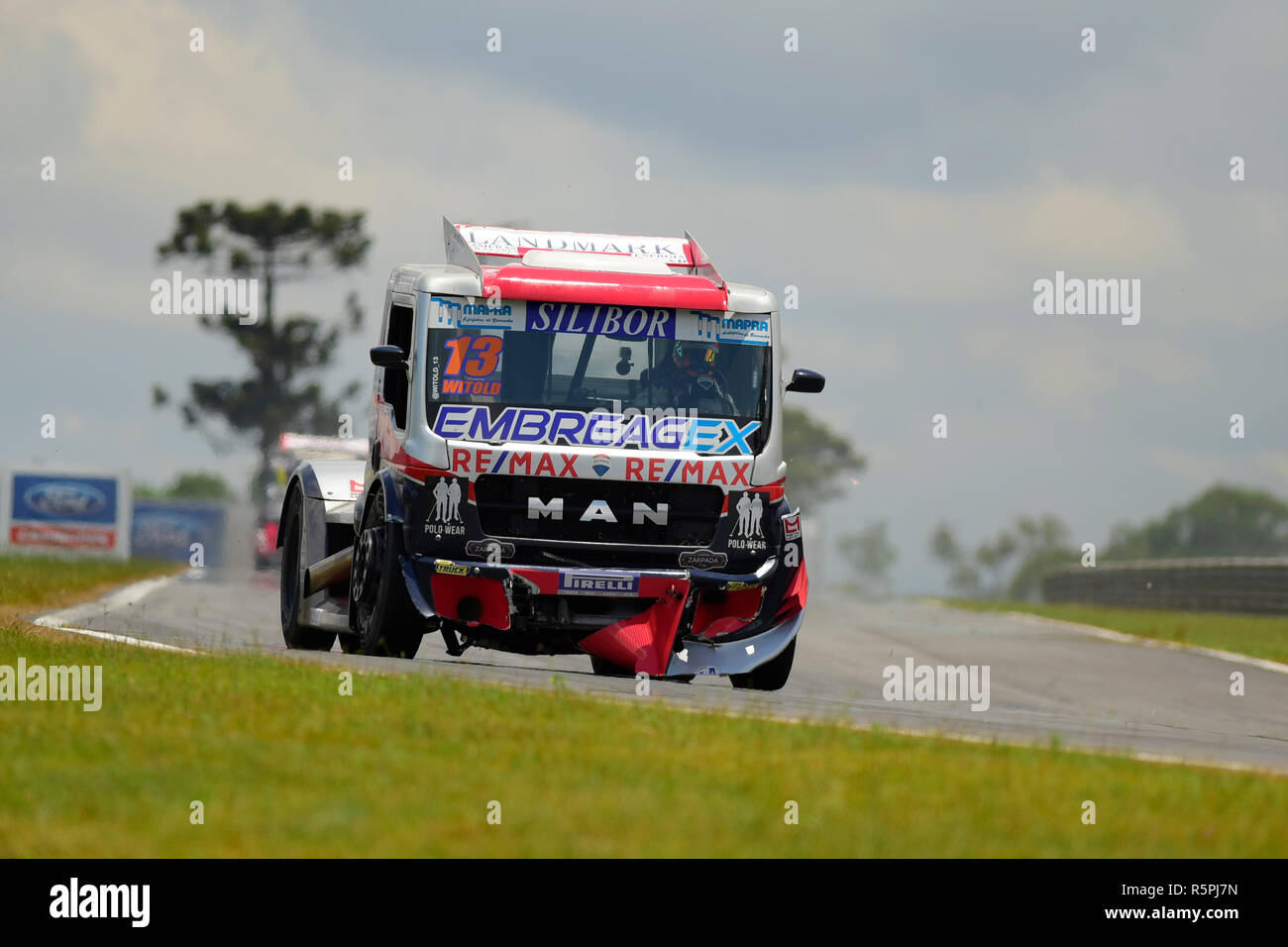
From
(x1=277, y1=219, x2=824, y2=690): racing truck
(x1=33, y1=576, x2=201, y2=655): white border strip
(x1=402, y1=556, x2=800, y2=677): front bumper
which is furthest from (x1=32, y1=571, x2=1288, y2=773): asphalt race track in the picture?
(x1=277, y1=219, x2=824, y2=690): racing truck

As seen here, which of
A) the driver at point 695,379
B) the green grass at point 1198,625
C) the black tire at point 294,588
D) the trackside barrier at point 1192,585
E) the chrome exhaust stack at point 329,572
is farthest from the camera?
the trackside barrier at point 1192,585

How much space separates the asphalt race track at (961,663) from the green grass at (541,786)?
1.29 metres

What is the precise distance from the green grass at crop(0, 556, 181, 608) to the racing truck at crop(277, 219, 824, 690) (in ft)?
27.4

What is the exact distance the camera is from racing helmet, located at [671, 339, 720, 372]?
1222cm

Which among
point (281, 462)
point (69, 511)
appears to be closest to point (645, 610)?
point (281, 462)

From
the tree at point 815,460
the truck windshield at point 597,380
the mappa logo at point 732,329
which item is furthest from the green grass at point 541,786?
A: the tree at point 815,460

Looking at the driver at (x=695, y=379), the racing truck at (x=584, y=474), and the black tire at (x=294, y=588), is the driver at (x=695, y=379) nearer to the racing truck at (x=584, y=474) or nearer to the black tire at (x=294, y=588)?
the racing truck at (x=584, y=474)

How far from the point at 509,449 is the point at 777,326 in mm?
2124

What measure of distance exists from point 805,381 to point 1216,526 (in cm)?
16994

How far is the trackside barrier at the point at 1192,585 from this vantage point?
32.2m
